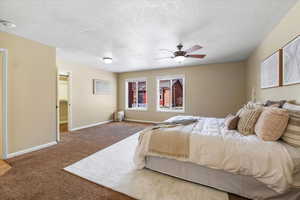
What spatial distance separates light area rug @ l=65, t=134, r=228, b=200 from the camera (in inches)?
59.9

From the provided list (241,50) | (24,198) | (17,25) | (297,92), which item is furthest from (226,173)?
(17,25)

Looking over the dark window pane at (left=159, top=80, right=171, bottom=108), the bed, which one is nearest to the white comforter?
the bed

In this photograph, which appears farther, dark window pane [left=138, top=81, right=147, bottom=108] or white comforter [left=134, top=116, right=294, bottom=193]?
dark window pane [left=138, top=81, right=147, bottom=108]

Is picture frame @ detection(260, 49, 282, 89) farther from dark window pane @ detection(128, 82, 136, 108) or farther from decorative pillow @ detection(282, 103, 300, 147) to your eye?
dark window pane @ detection(128, 82, 136, 108)

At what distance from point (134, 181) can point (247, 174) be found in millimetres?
1419

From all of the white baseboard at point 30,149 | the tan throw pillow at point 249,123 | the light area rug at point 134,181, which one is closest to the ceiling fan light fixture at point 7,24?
the white baseboard at point 30,149

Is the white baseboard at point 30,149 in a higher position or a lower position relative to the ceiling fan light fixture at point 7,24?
lower

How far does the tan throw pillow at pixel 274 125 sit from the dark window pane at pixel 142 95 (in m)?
4.95

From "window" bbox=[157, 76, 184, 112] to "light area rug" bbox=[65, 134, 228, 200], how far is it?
11.5 feet

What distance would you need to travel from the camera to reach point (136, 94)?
6.36 m

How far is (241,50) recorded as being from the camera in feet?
11.1

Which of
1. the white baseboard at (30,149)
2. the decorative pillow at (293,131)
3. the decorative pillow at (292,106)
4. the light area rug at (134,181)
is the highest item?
the decorative pillow at (292,106)

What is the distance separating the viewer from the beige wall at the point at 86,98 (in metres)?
4.47

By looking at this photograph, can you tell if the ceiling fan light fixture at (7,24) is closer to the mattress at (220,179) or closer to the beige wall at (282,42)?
the mattress at (220,179)
